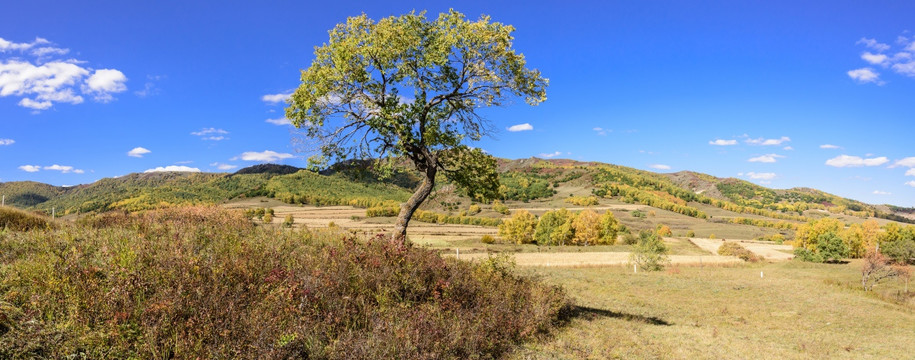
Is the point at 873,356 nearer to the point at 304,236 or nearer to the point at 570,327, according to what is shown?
the point at 570,327

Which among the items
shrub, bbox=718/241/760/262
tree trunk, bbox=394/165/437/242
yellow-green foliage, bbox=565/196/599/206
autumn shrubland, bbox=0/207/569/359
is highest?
yellow-green foliage, bbox=565/196/599/206

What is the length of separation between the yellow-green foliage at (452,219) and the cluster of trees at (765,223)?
9899cm

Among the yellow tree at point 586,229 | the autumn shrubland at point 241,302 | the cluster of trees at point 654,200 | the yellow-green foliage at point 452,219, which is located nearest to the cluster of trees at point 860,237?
the yellow tree at point 586,229

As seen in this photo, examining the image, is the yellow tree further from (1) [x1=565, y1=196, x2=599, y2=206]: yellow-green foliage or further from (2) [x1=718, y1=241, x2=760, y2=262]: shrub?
(1) [x1=565, y1=196, x2=599, y2=206]: yellow-green foliage

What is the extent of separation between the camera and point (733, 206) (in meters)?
198

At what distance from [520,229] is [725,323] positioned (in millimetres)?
72334

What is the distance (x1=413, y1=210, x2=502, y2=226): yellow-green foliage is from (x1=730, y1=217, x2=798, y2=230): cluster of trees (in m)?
99.0

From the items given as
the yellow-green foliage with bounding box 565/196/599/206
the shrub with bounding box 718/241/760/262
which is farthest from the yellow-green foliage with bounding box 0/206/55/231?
the yellow-green foliage with bounding box 565/196/599/206

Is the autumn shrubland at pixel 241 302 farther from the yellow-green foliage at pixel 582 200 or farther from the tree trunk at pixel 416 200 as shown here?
the yellow-green foliage at pixel 582 200

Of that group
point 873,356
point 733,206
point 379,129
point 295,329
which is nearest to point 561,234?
point 873,356

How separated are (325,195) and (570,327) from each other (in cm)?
12139

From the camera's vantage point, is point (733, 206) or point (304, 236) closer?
point (304, 236)

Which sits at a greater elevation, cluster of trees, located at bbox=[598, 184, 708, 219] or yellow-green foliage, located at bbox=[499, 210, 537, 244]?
cluster of trees, located at bbox=[598, 184, 708, 219]

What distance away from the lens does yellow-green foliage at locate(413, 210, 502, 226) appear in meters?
120
